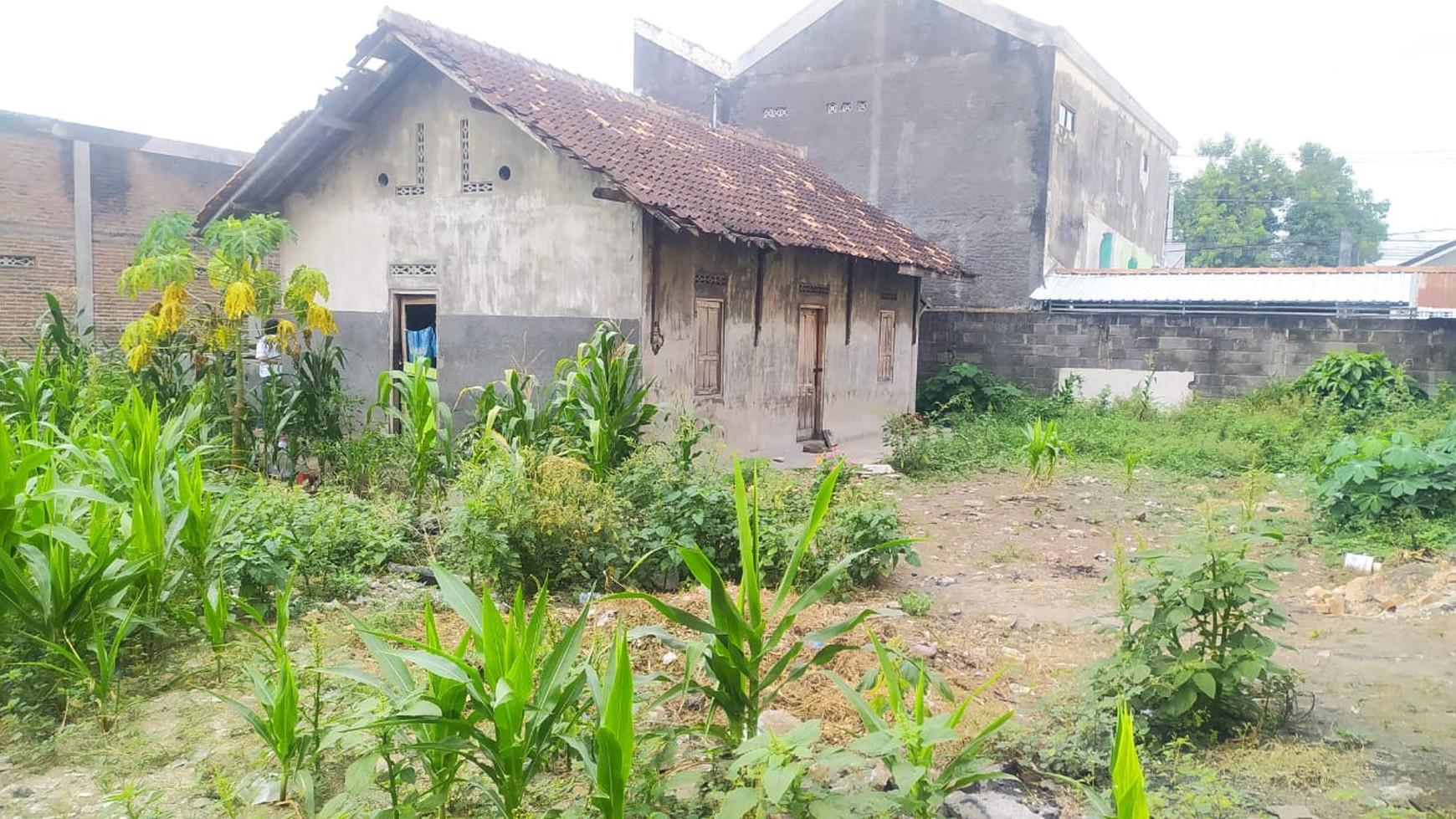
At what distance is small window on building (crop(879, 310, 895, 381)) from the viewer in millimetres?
13750

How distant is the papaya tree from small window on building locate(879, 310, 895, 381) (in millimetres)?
7822

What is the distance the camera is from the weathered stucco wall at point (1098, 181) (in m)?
16.0

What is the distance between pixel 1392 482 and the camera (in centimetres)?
722

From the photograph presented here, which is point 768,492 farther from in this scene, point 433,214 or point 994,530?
point 433,214

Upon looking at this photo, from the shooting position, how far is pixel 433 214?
33.1 feet

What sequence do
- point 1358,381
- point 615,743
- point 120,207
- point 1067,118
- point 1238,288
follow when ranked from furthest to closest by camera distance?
1. point 1067,118
2. point 120,207
3. point 1238,288
4. point 1358,381
5. point 615,743

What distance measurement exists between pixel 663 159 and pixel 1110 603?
6460mm

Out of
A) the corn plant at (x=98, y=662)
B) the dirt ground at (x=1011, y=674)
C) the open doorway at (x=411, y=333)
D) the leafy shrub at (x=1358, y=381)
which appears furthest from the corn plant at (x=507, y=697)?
the leafy shrub at (x=1358, y=381)

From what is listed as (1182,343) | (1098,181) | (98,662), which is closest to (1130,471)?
(1182,343)

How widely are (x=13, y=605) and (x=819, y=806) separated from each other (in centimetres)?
302

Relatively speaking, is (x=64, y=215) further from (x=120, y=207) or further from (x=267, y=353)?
(x=267, y=353)

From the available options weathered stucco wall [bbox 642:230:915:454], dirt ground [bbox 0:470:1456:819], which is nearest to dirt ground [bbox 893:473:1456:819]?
dirt ground [bbox 0:470:1456:819]

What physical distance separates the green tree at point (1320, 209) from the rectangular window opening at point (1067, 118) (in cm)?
1881

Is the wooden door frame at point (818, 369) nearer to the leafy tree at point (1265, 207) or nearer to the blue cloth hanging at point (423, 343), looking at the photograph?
the blue cloth hanging at point (423, 343)
